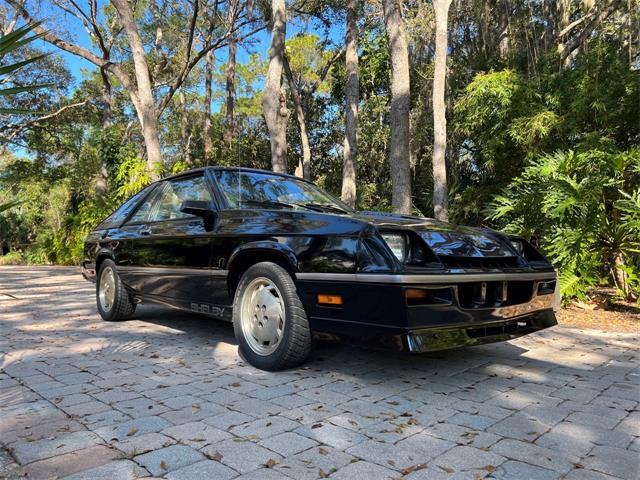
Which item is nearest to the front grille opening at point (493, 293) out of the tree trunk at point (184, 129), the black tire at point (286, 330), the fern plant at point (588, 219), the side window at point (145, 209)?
the black tire at point (286, 330)

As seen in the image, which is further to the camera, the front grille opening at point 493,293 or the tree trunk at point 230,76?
the tree trunk at point 230,76

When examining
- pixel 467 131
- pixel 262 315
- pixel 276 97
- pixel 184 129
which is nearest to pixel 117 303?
pixel 262 315

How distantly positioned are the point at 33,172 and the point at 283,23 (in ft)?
64.8

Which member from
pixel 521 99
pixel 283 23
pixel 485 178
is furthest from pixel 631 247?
pixel 283 23

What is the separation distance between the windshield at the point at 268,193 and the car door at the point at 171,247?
0.67 ft

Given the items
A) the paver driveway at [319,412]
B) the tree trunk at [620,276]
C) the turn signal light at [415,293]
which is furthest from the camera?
the tree trunk at [620,276]

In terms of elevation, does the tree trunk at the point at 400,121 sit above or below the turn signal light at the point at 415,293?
above

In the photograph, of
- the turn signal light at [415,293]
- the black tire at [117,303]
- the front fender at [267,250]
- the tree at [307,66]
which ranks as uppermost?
the tree at [307,66]

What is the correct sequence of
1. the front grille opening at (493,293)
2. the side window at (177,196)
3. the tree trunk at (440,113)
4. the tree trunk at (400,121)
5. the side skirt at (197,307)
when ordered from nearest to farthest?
the front grille opening at (493,293) < the side skirt at (197,307) < the side window at (177,196) < the tree trunk at (400,121) < the tree trunk at (440,113)

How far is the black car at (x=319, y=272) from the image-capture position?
9.47 feet

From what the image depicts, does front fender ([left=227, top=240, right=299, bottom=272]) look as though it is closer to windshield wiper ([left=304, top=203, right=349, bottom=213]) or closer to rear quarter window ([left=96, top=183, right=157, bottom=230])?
windshield wiper ([left=304, top=203, right=349, bottom=213])

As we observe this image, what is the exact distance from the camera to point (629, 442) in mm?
2398

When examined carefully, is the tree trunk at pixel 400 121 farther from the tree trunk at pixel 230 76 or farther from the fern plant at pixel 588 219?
the tree trunk at pixel 230 76

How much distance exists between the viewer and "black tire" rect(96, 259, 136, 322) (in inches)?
209
